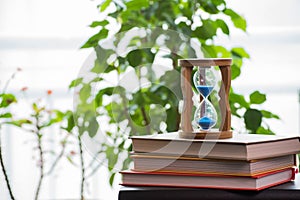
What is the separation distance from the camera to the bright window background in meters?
2.71

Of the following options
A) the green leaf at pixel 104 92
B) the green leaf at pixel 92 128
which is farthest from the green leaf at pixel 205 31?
the green leaf at pixel 92 128

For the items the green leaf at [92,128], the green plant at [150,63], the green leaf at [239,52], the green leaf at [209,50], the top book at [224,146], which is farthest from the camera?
the green leaf at [239,52]

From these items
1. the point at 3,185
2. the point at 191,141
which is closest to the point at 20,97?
the point at 3,185

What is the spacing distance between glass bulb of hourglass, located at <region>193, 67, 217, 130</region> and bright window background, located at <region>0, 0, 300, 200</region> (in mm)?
1526

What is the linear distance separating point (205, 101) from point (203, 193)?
0.18 meters

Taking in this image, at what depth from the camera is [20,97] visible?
106 inches

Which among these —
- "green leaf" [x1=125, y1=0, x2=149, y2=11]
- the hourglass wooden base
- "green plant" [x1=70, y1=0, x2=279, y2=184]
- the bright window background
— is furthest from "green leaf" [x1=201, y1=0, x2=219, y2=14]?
the bright window background

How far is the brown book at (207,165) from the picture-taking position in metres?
1.10

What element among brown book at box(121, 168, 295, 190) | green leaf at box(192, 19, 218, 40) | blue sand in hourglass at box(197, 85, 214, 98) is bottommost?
brown book at box(121, 168, 295, 190)

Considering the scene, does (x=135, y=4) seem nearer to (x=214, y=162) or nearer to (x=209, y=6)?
(x=209, y=6)

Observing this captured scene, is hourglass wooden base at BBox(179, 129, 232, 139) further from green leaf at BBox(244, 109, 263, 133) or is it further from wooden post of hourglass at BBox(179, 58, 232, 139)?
green leaf at BBox(244, 109, 263, 133)

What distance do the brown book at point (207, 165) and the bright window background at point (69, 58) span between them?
60.3 inches

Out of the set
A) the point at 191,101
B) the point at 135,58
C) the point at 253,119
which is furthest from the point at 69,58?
the point at 191,101

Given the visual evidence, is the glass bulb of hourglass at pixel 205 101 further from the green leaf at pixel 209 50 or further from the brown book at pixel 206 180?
the green leaf at pixel 209 50
